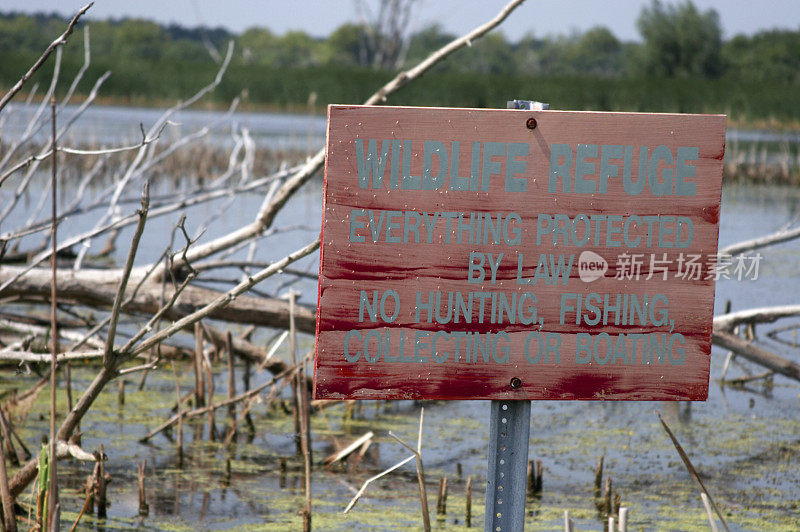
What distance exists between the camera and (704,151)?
211 cm

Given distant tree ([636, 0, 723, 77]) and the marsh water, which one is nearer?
the marsh water

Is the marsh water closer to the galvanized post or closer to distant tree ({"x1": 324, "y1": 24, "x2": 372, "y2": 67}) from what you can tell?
the galvanized post

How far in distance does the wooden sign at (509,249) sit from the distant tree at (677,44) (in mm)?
51748

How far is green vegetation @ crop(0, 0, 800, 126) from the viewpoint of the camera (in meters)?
30.8

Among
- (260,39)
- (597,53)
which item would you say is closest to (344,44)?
(260,39)

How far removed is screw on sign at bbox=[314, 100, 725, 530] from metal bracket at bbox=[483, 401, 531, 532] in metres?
0.09

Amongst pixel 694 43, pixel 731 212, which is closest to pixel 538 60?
pixel 694 43

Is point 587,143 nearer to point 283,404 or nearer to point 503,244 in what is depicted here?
point 503,244

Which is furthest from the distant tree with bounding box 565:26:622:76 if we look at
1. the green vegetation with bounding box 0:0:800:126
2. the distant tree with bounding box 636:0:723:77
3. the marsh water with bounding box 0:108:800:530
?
the marsh water with bounding box 0:108:800:530

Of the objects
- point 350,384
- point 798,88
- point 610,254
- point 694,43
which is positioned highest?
point 694,43

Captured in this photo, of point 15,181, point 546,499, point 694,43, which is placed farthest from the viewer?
point 694,43

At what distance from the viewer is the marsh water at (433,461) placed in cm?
344

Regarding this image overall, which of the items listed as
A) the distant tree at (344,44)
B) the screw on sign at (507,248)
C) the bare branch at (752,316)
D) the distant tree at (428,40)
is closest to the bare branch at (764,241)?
the bare branch at (752,316)

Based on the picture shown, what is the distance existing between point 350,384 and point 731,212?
13495mm
